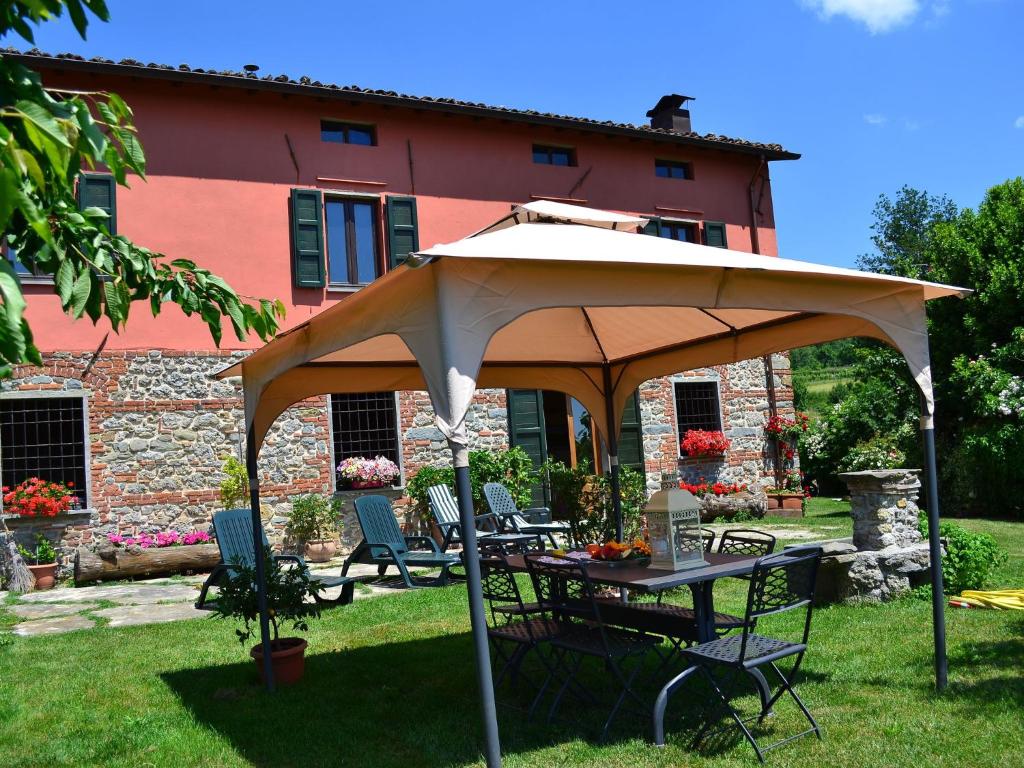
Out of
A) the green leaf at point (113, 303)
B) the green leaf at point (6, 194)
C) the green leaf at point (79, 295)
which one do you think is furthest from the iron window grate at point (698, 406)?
the green leaf at point (6, 194)

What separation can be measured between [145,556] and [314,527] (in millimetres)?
2049

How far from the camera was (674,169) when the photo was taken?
48.1 feet

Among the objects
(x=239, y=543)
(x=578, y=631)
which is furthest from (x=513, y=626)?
(x=239, y=543)

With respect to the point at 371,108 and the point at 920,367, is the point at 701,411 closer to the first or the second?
the point at 371,108

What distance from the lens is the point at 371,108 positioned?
1209cm

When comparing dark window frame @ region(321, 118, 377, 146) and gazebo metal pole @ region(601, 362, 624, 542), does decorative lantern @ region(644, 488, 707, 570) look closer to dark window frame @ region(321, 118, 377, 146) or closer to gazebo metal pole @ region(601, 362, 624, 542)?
gazebo metal pole @ region(601, 362, 624, 542)

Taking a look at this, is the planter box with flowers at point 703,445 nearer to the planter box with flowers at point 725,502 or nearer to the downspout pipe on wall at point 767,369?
the planter box with flowers at point 725,502

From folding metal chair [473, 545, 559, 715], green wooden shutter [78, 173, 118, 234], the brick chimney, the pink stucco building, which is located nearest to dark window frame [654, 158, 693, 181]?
the pink stucco building

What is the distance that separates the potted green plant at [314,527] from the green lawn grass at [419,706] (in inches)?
A: 167

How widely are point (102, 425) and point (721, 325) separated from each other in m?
7.97

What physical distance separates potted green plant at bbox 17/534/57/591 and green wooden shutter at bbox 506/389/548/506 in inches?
238

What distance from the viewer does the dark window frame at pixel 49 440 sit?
33.2 feet

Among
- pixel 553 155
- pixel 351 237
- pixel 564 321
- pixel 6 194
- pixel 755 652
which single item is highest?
pixel 553 155

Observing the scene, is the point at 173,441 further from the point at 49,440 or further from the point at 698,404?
the point at 698,404
